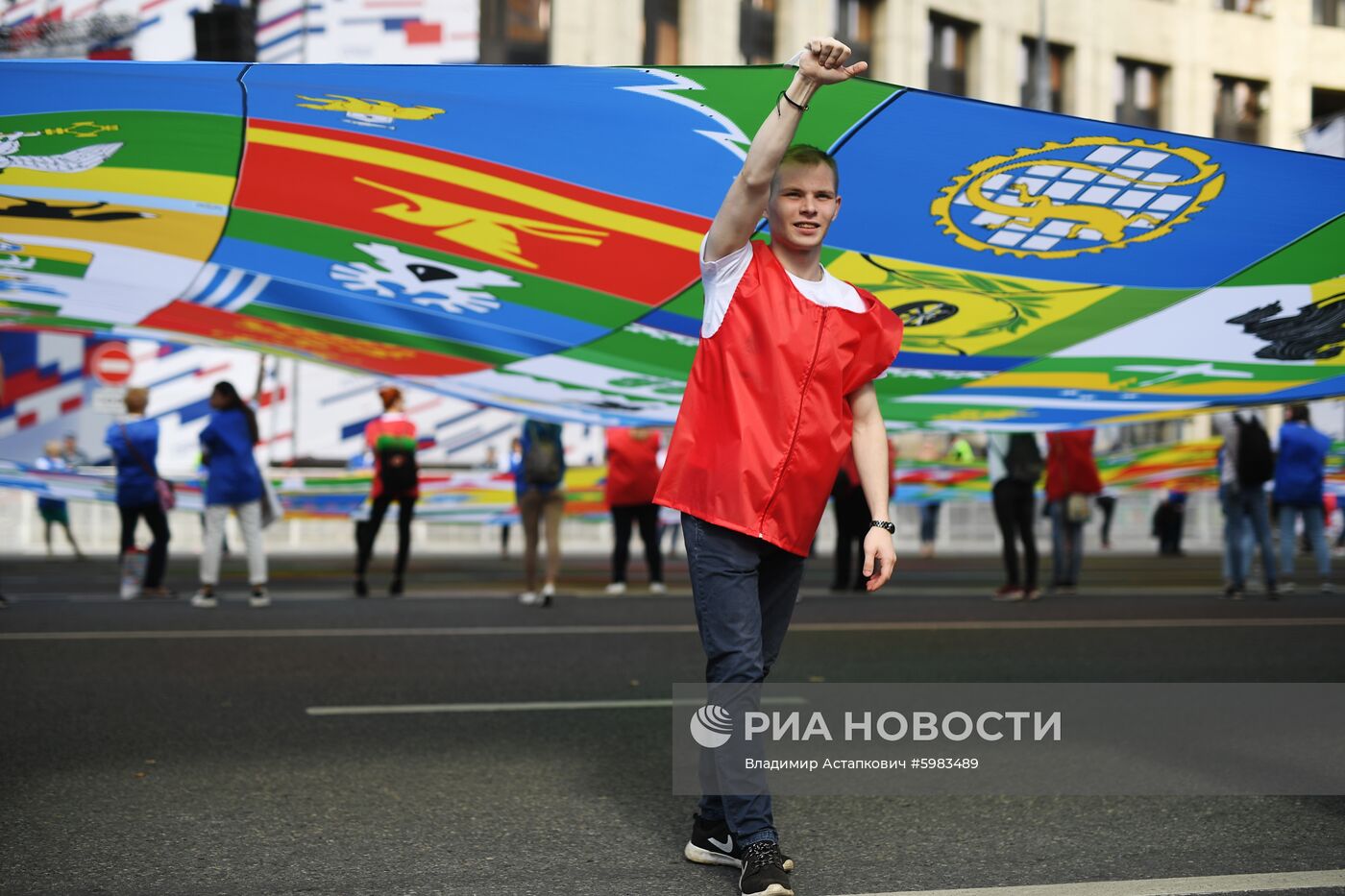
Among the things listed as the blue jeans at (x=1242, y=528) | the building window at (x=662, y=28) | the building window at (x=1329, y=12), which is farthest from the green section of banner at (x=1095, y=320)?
the building window at (x=1329, y=12)

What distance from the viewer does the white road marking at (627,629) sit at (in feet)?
31.5

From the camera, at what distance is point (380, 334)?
27.5 feet

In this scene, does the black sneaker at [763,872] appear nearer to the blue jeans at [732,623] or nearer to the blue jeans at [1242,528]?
the blue jeans at [732,623]

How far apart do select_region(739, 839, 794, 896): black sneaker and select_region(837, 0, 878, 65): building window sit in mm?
36146

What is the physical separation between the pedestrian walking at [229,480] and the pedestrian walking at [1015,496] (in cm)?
654

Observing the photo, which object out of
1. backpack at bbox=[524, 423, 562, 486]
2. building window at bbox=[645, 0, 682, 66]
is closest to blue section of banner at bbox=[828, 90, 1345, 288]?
backpack at bbox=[524, 423, 562, 486]

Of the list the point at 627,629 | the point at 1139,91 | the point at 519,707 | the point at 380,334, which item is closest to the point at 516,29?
the point at 1139,91

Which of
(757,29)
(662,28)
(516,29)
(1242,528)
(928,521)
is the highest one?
(757,29)

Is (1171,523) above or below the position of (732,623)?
below

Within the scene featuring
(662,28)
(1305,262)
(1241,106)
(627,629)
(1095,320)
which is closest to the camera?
(1305,262)

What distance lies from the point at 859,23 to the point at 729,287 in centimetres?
3642

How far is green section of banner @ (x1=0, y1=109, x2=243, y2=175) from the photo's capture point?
16.5 ft

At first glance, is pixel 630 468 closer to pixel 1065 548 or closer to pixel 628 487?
pixel 628 487

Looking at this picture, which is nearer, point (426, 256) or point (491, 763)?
point (491, 763)
